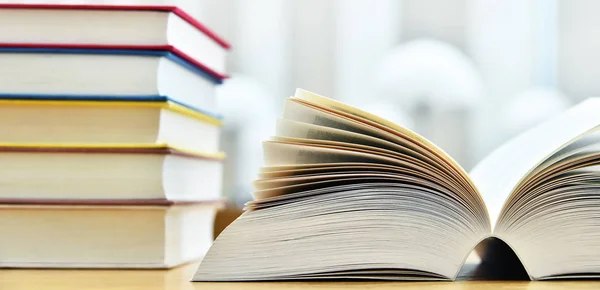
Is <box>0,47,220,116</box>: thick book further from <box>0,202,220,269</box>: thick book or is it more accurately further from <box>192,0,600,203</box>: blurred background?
<box>192,0,600,203</box>: blurred background

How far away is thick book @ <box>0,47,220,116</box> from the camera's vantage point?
679 mm

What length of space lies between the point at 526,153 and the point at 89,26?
0.46 metres

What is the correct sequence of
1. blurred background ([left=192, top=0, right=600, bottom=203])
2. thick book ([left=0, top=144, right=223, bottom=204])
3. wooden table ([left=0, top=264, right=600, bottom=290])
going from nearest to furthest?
wooden table ([left=0, top=264, right=600, bottom=290]) → thick book ([left=0, top=144, right=223, bottom=204]) → blurred background ([left=192, top=0, right=600, bottom=203])

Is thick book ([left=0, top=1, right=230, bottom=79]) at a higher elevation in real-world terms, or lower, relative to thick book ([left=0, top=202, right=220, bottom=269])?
higher

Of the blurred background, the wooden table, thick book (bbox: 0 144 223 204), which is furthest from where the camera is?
the blurred background

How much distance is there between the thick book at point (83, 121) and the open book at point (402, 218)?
153 millimetres

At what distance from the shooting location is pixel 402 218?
0.58 metres

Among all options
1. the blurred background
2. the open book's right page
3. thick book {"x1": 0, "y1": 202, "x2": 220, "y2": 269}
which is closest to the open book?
the open book's right page

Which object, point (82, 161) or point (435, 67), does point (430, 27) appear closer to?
point (435, 67)

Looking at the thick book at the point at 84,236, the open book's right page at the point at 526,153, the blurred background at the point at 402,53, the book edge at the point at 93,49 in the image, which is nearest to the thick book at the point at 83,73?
the book edge at the point at 93,49

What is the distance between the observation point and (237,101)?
230 centimetres

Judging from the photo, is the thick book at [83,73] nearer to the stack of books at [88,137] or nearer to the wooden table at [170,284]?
the stack of books at [88,137]

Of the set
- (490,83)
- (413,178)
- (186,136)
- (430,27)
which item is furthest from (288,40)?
(413,178)

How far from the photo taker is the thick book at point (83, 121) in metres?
0.67
